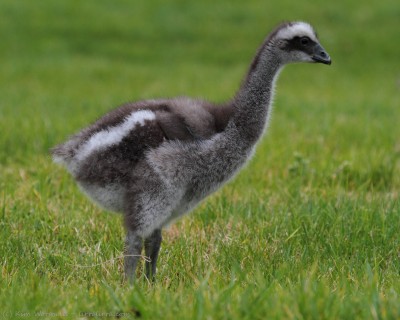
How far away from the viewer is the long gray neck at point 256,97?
5352mm

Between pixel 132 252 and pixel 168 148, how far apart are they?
0.74 meters

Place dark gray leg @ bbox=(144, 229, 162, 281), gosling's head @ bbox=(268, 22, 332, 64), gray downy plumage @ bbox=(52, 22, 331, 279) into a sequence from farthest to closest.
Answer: gosling's head @ bbox=(268, 22, 332, 64) < dark gray leg @ bbox=(144, 229, 162, 281) < gray downy plumage @ bbox=(52, 22, 331, 279)

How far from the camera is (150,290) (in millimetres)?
4445

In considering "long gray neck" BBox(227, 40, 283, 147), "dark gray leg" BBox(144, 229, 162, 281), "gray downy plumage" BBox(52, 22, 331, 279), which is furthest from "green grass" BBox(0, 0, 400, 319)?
"long gray neck" BBox(227, 40, 283, 147)

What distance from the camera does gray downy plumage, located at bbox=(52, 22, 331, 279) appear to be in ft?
16.2

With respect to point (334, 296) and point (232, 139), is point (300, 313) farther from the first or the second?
point (232, 139)

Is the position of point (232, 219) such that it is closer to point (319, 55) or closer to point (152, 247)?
point (152, 247)

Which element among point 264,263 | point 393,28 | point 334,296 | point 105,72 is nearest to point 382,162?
point 264,263

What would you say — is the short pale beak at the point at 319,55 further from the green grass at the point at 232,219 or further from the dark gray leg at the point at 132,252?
the dark gray leg at the point at 132,252

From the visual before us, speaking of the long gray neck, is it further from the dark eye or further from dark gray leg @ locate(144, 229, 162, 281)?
dark gray leg @ locate(144, 229, 162, 281)

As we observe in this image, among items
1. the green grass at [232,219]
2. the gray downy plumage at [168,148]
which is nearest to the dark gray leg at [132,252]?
the gray downy plumage at [168,148]

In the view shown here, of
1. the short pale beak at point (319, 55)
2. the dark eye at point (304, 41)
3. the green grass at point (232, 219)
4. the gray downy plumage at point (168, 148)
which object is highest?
the dark eye at point (304, 41)

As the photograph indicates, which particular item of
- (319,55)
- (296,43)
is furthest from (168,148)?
(319,55)

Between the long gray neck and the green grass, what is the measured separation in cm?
94
